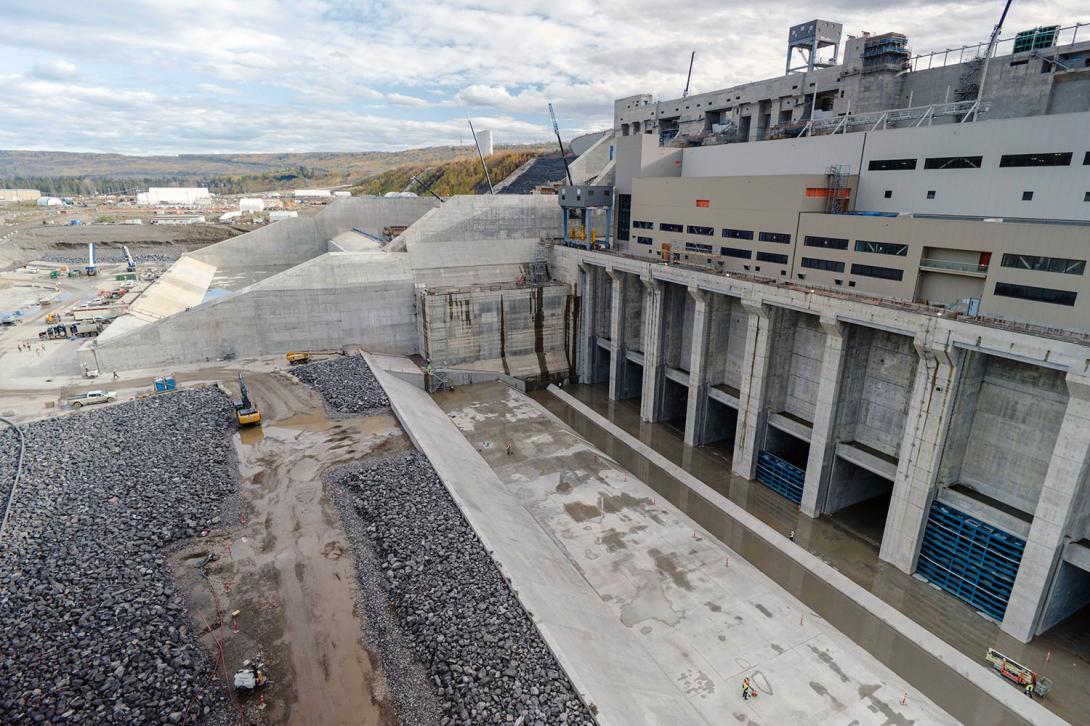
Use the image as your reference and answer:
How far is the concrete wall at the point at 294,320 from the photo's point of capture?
47188mm

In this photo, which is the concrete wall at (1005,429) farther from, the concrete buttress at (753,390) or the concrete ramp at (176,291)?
the concrete ramp at (176,291)

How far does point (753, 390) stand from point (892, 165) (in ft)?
54.7

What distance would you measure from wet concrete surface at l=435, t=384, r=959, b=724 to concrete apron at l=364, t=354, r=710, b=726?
2.72 ft

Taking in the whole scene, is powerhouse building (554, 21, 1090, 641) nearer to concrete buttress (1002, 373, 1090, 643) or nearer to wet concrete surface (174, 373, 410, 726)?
concrete buttress (1002, 373, 1090, 643)

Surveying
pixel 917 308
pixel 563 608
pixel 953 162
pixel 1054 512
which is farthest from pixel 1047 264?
pixel 563 608

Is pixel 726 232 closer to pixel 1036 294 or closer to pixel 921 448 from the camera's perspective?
pixel 1036 294

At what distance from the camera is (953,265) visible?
28.1 meters

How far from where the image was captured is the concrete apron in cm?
1903

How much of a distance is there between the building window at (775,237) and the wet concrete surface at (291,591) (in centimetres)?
2845

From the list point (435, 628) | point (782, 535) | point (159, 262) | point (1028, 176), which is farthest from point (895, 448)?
point (159, 262)

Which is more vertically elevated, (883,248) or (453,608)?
(883,248)

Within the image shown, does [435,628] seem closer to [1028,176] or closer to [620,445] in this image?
[620,445]

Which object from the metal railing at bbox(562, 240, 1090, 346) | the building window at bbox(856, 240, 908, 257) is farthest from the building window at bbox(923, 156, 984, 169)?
the metal railing at bbox(562, 240, 1090, 346)

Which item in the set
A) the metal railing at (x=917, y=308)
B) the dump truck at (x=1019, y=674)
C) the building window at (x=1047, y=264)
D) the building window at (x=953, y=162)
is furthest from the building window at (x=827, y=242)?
the dump truck at (x=1019, y=674)
